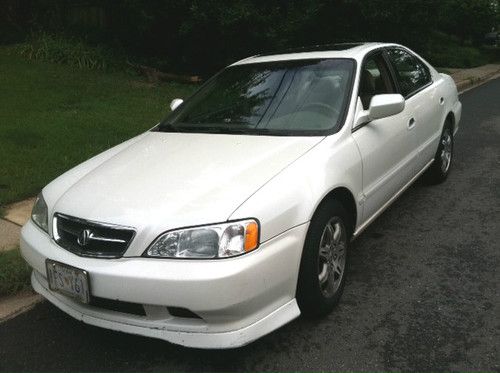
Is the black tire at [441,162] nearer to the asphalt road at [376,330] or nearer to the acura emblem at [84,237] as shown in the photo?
the asphalt road at [376,330]

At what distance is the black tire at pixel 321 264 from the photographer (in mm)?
2824

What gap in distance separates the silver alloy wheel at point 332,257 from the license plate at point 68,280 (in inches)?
47.9

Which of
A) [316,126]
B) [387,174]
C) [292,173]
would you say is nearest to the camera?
[292,173]

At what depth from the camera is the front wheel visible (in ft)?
17.5

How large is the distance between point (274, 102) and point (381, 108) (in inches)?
28.3

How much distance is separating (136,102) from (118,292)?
655 centimetres

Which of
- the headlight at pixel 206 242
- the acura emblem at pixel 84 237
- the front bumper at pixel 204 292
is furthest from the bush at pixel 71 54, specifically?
the headlight at pixel 206 242

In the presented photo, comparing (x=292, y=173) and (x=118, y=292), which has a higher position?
(x=292, y=173)

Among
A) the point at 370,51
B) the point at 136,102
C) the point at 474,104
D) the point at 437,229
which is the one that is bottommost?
the point at 474,104

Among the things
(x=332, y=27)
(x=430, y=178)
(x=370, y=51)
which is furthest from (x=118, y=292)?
(x=332, y=27)

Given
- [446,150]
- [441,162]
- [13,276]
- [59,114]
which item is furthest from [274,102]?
[59,114]

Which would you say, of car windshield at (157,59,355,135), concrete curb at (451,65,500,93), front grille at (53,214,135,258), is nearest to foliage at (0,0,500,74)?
concrete curb at (451,65,500,93)

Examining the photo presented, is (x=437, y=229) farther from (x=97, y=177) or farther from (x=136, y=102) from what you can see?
(x=136, y=102)

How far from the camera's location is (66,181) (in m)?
3.26
